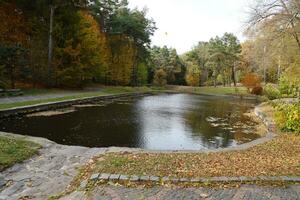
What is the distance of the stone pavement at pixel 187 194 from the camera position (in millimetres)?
4508

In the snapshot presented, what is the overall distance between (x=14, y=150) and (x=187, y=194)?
12.6 feet

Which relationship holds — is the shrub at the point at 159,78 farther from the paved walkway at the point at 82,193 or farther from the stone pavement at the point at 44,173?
the paved walkway at the point at 82,193

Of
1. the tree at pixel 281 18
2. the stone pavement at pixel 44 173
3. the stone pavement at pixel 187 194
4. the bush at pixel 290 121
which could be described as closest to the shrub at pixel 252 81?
the tree at pixel 281 18

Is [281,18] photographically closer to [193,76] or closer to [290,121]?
[290,121]

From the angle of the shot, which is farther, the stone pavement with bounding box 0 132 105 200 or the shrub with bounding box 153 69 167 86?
the shrub with bounding box 153 69 167 86

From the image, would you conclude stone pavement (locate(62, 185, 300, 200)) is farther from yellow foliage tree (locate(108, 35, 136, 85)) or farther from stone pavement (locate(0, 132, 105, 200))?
yellow foliage tree (locate(108, 35, 136, 85))

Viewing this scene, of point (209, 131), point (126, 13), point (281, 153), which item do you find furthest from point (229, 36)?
point (281, 153)

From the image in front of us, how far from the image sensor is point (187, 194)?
4645 mm

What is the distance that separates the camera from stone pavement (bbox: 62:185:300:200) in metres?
4.51

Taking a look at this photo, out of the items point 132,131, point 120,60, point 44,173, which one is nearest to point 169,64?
point 120,60

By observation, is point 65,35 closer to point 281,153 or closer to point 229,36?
point 281,153

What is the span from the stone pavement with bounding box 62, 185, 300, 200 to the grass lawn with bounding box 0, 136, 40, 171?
76.8 inches

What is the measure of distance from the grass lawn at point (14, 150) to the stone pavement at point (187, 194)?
6.40ft

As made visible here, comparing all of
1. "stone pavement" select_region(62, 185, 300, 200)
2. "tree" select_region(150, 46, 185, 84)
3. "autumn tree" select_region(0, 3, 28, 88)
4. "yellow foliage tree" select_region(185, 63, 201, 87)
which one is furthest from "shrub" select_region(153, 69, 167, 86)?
"stone pavement" select_region(62, 185, 300, 200)
